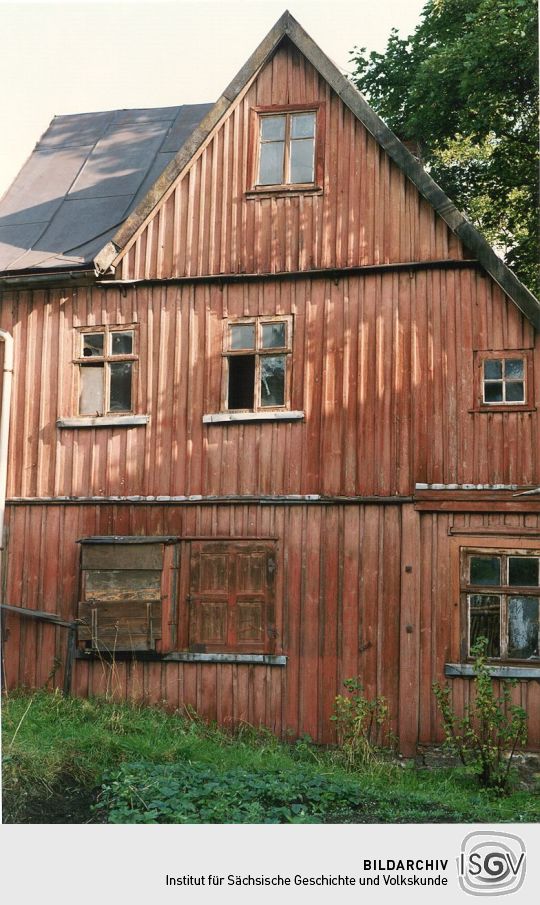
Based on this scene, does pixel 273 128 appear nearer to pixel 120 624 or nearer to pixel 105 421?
pixel 105 421

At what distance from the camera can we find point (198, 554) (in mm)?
12992

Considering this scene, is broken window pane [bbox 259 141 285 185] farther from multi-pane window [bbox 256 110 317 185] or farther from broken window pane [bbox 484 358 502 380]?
broken window pane [bbox 484 358 502 380]

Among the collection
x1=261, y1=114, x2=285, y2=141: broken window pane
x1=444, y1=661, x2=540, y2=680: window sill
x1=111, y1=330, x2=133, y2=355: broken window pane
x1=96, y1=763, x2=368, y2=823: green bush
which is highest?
x1=261, y1=114, x2=285, y2=141: broken window pane

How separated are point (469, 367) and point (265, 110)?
14.6 feet

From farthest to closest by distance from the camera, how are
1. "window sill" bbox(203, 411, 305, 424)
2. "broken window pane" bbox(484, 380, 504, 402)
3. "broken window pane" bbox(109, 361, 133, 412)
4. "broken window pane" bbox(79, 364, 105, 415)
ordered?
"broken window pane" bbox(79, 364, 105, 415), "broken window pane" bbox(109, 361, 133, 412), "window sill" bbox(203, 411, 305, 424), "broken window pane" bbox(484, 380, 504, 402)

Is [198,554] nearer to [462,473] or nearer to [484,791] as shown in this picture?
[462,473]

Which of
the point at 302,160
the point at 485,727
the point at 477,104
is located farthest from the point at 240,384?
the point at 477,104

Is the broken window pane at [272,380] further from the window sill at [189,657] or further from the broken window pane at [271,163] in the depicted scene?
the window sill at [189,657]

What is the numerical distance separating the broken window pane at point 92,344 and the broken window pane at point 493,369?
5.31 m

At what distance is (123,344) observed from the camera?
1377 centimetres

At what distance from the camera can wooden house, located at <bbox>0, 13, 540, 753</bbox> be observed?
12250 millimetres

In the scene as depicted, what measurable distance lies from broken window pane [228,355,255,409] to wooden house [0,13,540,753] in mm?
31

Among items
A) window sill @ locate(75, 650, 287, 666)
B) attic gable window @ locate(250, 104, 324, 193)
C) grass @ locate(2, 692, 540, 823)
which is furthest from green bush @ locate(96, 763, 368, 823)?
attic gable window @ locate(250, 104, 324, 193)
